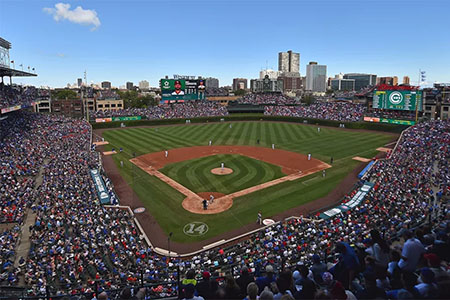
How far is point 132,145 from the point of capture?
151 feet

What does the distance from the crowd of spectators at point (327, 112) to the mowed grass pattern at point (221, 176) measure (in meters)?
32.9

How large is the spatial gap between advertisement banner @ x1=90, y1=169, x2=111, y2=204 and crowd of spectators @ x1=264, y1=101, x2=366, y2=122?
159 ft

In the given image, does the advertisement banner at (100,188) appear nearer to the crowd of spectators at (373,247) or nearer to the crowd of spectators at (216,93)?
the crowd of spectators at (373,247)

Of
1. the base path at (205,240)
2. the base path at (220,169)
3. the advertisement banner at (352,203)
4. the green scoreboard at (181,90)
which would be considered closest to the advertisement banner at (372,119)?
the base path at (220,169)

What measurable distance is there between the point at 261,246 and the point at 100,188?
15195 mm

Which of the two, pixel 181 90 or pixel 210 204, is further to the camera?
pixel 181 90

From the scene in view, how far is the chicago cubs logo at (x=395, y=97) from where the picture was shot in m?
52.2

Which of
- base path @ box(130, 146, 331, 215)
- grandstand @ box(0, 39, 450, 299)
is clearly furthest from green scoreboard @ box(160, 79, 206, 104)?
grandstand @ box(0, 39, 450, 299)

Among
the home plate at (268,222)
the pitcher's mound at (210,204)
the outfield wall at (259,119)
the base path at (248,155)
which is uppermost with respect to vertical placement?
the outfield wall at (259,119)

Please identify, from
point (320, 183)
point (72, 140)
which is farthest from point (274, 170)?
point (72, 140)

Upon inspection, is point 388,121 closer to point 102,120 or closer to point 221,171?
point 221,171

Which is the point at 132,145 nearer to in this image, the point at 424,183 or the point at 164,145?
the point at 164,145

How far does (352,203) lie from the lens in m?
22.0

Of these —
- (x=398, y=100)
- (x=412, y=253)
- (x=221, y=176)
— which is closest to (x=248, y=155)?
(x=221, y=176)
